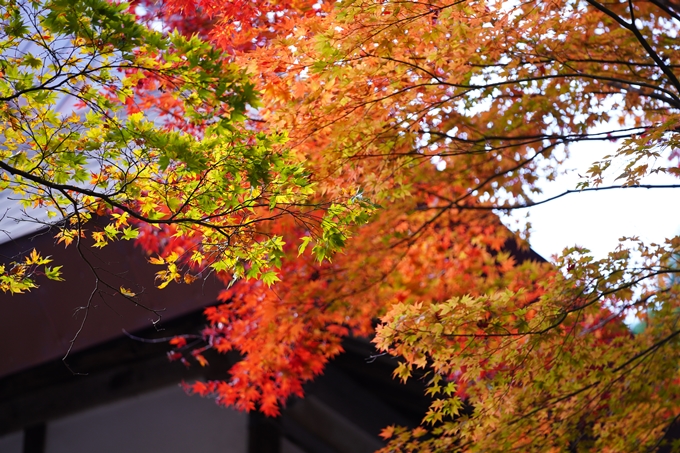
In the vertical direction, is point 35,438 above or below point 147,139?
below

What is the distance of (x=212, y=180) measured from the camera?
319cm

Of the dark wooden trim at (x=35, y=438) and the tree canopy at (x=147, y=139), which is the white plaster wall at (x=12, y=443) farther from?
the tree canopy at (x=147, y=139)

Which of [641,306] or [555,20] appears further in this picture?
[641,306]

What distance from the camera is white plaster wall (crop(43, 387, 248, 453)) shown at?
343 inches

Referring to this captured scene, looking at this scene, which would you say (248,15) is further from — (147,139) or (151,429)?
(151,429)

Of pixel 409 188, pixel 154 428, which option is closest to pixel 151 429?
pixel 154 428

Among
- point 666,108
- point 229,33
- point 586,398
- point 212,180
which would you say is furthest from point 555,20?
point 212,180

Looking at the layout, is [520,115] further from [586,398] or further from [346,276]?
[586,398]

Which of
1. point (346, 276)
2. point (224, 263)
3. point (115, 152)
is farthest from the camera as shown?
point (346, 276)

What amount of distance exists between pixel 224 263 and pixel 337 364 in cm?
596

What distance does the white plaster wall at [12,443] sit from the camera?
8695mm

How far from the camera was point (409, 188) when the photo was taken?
5809 millimetres

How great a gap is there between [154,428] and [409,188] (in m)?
5.30

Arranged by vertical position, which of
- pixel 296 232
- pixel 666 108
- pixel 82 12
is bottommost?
pixel 82 12
